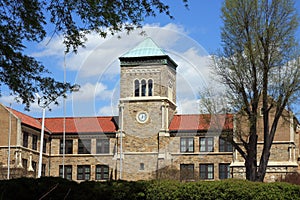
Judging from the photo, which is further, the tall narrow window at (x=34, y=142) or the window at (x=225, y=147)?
the tall narrow window at (x=34, y=142)

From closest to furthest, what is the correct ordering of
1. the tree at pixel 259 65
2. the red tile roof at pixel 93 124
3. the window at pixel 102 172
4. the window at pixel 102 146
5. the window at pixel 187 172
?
the tree at pixel 259 65
the window at pixel 187 172
the red tile roof at pixel 93 124
the window at pixel 102 172
the window at pixel 102 146

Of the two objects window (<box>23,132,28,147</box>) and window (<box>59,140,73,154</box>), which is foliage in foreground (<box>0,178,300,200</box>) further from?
window (<box>59,140,73,154</box>)

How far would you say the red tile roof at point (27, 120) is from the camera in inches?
1926

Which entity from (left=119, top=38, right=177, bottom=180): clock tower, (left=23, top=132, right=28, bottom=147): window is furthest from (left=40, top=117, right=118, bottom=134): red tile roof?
(left=23, top=132, right=28, bottom=147): window

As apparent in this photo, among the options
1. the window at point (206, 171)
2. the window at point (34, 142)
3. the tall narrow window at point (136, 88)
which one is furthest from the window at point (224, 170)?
the window at point (34, 142)

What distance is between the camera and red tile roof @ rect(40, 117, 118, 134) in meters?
53.2

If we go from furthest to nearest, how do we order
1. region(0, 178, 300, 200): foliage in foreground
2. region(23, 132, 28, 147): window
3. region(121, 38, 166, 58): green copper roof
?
region(121, 38, 166, 58): green copper roof → region(23, 132, 28, 147): window → region(0, 178, 300, 200): foliage in foreground

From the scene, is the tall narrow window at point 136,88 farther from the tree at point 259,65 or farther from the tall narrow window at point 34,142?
the tree at point 259,65

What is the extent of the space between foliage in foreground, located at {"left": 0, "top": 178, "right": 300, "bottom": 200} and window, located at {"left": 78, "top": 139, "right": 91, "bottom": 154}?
116 ft

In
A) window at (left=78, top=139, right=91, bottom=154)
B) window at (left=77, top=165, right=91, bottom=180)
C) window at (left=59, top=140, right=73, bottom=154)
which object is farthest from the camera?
window at (left=59, top=140, right=73, bottom=154)

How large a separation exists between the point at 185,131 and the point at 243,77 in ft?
80.9

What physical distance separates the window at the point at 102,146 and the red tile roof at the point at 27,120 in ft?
18.3

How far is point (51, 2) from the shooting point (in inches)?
446

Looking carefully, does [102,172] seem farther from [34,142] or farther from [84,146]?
[34,142]
